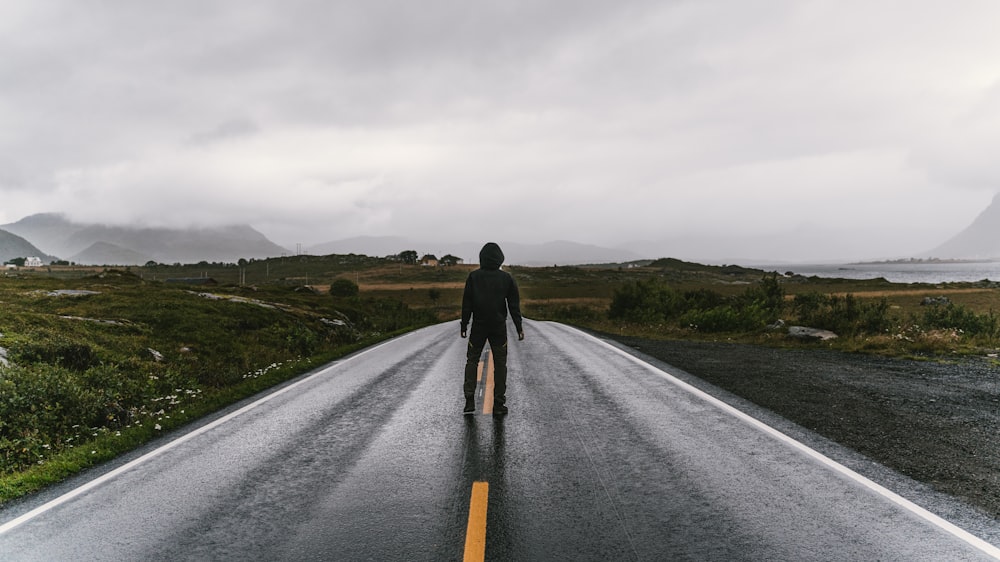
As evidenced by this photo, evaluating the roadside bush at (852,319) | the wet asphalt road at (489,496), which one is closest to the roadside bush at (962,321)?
the roadside bush at (852,319)

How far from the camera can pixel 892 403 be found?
7891 millimetres

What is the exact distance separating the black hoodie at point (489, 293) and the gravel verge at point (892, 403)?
4454 mm

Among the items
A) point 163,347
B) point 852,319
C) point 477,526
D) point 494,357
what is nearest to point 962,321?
point 852,319

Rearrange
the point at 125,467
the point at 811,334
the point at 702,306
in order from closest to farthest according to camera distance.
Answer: the point at 125,467
the point at 811,334
the point at 702,306

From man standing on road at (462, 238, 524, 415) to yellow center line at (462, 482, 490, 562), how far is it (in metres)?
2.77

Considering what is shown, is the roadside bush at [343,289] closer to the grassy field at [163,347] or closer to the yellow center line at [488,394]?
the grassy field at [163,347]

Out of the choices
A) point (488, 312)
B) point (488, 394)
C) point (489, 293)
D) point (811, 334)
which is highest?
point (489, 293)

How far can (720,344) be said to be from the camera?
16.4 metres

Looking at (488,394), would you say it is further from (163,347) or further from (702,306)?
(702,306)

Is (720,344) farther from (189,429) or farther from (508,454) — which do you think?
(189,429)

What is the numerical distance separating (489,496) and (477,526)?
571 mm

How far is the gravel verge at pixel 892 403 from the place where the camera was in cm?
522

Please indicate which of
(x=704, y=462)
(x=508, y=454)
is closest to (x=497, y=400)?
(x=508, y=454)

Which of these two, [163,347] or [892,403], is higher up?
[892,403]
